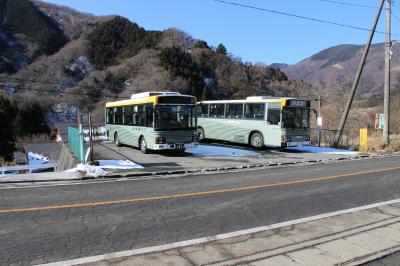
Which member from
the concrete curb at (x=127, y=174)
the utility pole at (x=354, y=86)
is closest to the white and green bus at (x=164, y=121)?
the concrete curb at (x=127, y=174)

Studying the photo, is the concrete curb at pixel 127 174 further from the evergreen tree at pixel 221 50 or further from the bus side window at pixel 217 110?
the evergreen tree at pixel 221 50

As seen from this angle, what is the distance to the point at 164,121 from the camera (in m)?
18.7

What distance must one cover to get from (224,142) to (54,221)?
2071 cm

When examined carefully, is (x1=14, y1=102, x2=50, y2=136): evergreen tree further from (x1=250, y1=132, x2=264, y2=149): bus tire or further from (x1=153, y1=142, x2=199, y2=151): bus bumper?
(x1=153, y1=142, x2=199, y2=151): bus bumper

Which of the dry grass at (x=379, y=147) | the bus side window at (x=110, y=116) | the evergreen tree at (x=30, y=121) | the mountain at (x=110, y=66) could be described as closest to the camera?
the dry grass at (x=379, y=147)

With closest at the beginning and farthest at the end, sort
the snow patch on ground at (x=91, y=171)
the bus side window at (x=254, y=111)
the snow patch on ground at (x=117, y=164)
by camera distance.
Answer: the snow patch on ground at (x=91, y=171), the snow patch on ground at (x=117, y=164), the bus side window at (x=254, y=111)

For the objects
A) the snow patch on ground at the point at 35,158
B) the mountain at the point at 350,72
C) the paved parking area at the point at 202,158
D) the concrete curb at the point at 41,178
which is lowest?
the snow patch on ground at the point at 35,158

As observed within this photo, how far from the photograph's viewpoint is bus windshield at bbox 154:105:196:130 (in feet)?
61.0

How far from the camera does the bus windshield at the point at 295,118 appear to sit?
21484mm

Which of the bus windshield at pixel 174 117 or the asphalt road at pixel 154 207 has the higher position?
the bus windshield at pixel 174 117

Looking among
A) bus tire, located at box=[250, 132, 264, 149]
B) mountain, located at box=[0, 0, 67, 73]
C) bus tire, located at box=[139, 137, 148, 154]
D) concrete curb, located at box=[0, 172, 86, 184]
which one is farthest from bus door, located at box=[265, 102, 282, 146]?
mountain, located at box=[0, 0, 67, 73]

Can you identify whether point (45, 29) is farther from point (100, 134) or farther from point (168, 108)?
point (168, 108)

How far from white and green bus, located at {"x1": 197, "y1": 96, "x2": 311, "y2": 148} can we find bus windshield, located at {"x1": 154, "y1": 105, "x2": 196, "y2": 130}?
15.4ft

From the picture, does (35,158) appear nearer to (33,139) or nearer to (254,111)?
(33,139)
